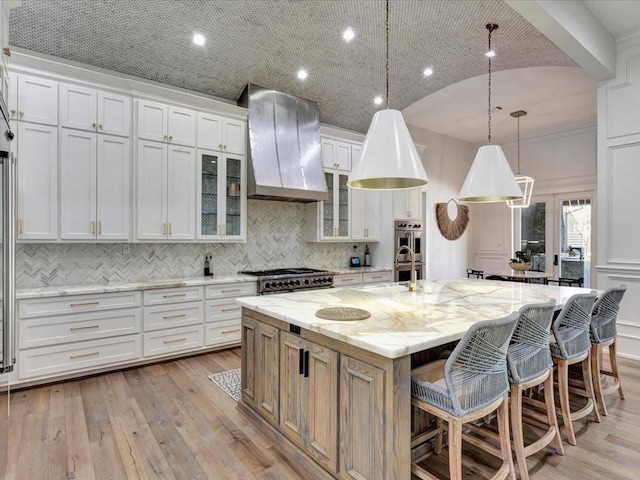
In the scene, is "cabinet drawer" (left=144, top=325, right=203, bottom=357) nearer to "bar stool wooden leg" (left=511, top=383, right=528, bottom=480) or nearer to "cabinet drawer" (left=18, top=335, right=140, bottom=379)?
"cabinet drawer" (left=18, top=335, right=140, bottom=379)

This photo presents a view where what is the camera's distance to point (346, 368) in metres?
1.86

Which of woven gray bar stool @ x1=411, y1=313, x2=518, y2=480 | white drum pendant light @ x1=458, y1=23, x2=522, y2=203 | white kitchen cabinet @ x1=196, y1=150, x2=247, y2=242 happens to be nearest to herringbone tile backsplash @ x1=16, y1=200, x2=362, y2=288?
white kitchen cabinet @ x1=196, y1=150, x2=247, y2=242

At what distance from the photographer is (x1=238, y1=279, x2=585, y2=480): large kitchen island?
1670 millimetres

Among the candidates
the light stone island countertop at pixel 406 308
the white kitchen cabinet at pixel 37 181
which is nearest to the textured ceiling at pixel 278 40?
the white kitchen cabinet at pixel 37 181

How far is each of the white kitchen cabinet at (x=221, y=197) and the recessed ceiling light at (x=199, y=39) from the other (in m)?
1.13

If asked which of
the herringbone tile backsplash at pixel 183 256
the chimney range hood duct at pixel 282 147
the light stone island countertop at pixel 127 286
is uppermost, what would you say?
the chimney range hood duct at pixel 282 147

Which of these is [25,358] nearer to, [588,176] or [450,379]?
[450,379]

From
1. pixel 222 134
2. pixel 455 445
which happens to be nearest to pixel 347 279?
pixel 222 134

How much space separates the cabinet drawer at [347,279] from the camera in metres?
5.21

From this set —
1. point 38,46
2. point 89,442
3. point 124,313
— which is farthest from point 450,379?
point 38,46

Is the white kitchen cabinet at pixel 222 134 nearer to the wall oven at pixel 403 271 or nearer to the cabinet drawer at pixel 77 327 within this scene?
the cabinet drawer at pixel 77 327

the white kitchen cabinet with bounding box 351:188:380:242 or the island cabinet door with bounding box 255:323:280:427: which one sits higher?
the white kitchen cabinet with bounding box 351:188:380:242

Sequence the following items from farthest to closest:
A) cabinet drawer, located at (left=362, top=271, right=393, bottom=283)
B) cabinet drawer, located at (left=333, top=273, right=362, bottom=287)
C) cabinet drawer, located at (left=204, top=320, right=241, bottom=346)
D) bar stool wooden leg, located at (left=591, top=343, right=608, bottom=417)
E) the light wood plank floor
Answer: cabinet drawer, located at (left=362, top=271, right=393, bottom=283) < cabinet drawer, located at (left=333, top=273, right=362, bottom=287) < cabinet drawer, located at (left=204, top=320, right=241, bottom=346) < bar stool wooden leg, located at (left=591, top=343, right=608, bottom=417) < the light wood plank floor

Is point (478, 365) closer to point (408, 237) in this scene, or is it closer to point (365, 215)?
point (365, 215)
